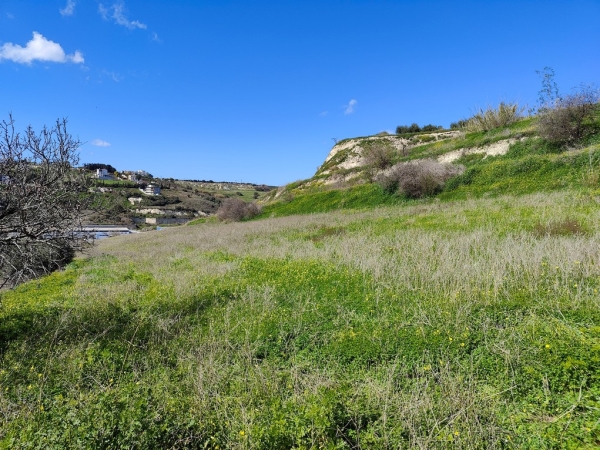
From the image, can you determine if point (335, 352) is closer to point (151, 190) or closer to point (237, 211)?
point (237, 211)

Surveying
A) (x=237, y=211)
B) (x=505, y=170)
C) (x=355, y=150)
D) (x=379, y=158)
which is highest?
(x=355, y=150)

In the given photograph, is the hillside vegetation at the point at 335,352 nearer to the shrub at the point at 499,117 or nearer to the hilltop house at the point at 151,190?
the shrub at the point at 499,117

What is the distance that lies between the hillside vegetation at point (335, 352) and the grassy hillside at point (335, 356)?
0.03 m

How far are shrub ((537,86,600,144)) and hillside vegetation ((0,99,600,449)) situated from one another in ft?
41.7

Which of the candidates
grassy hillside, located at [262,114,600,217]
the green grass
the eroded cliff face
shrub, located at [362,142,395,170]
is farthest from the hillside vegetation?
the eroded cliff face

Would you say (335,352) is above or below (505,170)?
below

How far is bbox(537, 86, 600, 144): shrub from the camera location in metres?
20.0

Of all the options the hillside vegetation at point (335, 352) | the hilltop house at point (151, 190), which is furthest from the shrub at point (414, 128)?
the hilltop house at point (151, 190)

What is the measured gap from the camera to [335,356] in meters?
5.20

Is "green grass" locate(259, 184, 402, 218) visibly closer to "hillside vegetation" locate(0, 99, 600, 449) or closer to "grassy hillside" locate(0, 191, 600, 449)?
"hillside vegetation" locate(0, 99, 600, 449)

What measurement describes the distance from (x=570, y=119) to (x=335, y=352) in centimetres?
2366

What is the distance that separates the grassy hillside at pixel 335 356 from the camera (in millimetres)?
3504

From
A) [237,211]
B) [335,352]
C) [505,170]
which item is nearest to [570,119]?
[505,170]

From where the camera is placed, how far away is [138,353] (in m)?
5.73
